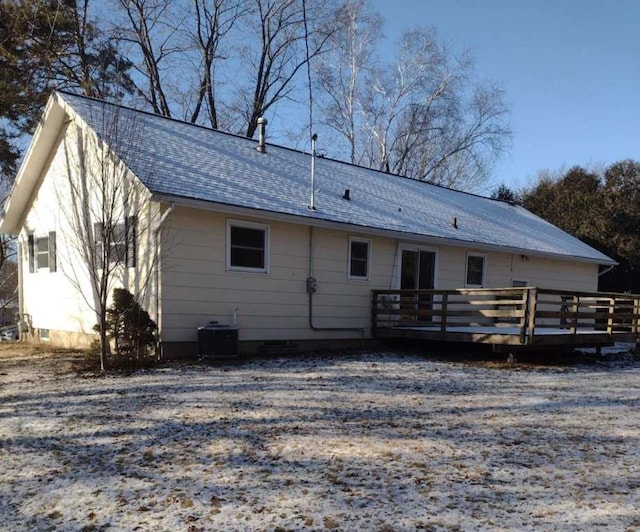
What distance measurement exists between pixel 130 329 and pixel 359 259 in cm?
535

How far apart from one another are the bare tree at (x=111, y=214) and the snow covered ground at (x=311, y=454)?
2.08 meters

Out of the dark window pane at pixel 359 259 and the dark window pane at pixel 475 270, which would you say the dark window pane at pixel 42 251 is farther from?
the dark window pane at pixel 475 270

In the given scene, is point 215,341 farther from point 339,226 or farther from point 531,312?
point 531,312

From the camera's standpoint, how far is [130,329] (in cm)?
889

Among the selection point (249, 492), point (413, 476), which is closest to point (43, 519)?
point (249, 492)

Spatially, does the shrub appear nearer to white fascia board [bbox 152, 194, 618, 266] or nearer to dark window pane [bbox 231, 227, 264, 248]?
white fascia board [bbox 152, 194, 618, 266]

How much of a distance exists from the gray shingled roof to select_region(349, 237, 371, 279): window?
1.75 ft

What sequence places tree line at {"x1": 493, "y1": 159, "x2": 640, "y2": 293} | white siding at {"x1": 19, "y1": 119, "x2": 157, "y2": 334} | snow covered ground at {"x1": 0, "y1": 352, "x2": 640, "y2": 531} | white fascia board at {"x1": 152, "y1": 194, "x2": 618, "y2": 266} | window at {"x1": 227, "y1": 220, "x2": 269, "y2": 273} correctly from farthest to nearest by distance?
1. tree line at {"x1": 493, "y1": 159, "x2": 640, "y2": 293}
2. window at {"x1": 227, "y1": 220, "x2": 269, "y2": 273}
3. white siding at {"x1": 19, "y1": 119, "x2": 157, "y2": 334}
4. white fascia board at {"x1": 152, "y1": 194, "x2": 618, "y2": 266}
5. snow covered ground at {"x1": 0, "y1": 352, "x2": 640, "y2": 531}

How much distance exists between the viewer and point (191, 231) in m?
9.43

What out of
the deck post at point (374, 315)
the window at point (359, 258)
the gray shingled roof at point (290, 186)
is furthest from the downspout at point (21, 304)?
the deck post at point (374, 315)

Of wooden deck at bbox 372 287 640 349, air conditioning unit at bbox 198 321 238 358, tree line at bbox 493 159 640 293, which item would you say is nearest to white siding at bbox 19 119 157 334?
air conditioning unit at bbox 198 321 238 358

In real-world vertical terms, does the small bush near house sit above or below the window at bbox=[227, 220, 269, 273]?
below

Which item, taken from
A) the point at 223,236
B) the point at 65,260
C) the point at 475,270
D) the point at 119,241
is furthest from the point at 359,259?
the point at 65,260

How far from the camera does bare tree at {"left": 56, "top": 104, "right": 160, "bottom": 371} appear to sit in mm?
8672
